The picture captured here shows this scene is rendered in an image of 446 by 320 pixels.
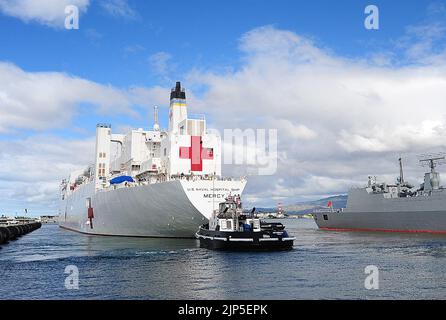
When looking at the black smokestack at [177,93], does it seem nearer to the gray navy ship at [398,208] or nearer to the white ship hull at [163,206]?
the white ship hull at [163,206]

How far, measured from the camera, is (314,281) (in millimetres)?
16328

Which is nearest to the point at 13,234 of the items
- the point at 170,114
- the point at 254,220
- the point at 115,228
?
the point at 115,228

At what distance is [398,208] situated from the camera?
47.6 meters

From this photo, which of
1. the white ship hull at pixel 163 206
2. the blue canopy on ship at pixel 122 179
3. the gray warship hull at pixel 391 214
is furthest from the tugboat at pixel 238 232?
the gray warship hull at pixel 391 214

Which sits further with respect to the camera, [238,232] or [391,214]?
[391,214]

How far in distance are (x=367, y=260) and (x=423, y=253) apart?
5.18 m

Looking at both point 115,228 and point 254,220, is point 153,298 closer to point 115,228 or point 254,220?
point 254,220

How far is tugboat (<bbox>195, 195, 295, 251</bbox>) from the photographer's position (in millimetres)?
26406

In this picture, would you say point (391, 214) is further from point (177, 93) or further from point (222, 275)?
point (222, 275)

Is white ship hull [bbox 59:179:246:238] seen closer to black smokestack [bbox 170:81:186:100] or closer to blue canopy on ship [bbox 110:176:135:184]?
blue canopy on ship [bbox 110:176:135:184]

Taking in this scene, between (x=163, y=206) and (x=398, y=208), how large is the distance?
29.5 m

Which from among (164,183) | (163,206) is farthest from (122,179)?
(164,183)

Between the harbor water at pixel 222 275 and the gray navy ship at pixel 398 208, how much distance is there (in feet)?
60.1

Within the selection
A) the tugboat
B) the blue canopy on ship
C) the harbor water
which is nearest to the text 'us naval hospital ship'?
the blue canopy on ship
